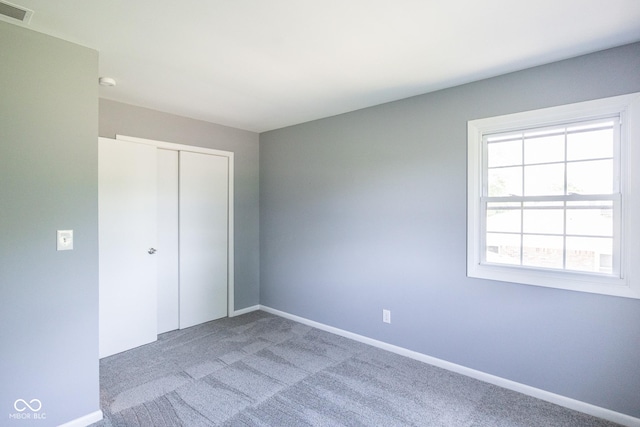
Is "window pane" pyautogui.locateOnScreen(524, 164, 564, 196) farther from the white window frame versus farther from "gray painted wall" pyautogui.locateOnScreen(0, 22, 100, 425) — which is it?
"gray painted wall" pyautogui.locateOnScreen(0, 22, 100, 425)

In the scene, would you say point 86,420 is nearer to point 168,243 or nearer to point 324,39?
point 168,243

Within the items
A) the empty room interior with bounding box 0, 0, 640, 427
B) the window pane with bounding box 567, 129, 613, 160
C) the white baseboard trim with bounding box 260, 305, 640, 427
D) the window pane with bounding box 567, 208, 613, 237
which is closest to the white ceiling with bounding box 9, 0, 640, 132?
the empty room interior with bounding box 0, 0, 640, 427

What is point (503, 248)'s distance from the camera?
2600 mm

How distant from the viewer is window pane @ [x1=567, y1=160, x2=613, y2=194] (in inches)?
85.8

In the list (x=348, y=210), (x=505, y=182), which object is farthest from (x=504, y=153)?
(x=348, y=210)

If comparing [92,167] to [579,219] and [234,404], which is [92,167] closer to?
[234,404]

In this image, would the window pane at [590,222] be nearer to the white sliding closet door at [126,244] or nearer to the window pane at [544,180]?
the window pane at [544,180]

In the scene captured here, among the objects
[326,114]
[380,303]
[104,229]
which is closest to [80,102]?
[104,229]

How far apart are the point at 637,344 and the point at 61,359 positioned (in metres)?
3.64

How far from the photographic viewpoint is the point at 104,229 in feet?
9.94

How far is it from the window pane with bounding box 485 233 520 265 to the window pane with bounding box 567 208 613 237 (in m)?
0.36

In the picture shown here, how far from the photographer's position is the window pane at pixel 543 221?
2.36 metres

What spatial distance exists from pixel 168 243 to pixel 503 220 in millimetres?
3388

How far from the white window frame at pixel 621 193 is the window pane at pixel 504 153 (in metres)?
0.07
